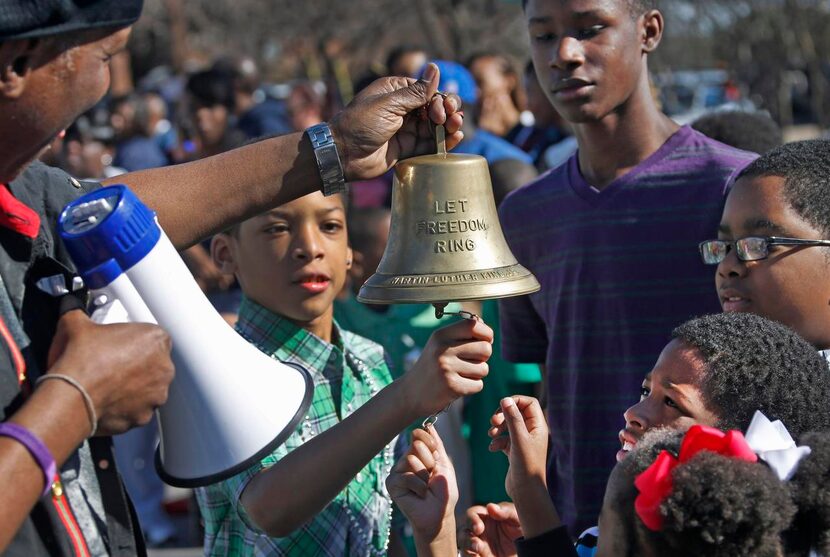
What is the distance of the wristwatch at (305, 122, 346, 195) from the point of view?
2689mm

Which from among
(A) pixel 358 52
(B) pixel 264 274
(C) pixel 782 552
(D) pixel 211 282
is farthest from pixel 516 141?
(A) pixel 358 52

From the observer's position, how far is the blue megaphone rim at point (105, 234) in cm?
198

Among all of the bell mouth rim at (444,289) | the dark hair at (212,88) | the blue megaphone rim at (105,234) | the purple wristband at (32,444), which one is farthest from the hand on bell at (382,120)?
the dark hair at (212,88)

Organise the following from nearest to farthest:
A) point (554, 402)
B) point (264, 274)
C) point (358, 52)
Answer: point (264, 274)
point (554, 402)
point (358, 52)

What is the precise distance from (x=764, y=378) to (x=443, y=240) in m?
0.79

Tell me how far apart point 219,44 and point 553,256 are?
92.9 feet

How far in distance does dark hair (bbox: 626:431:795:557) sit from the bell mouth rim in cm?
52

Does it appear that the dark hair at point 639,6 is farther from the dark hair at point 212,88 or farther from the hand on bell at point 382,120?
the dark hair at point 212,88

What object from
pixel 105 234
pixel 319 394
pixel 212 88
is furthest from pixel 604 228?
pixel 212 88

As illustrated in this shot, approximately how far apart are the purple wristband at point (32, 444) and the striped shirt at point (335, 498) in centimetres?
105

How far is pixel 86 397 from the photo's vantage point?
73.4 inches

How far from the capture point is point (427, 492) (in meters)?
2.72

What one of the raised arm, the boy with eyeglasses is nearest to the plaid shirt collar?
the raised arm

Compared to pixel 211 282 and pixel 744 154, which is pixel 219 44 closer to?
pixel 211 282
